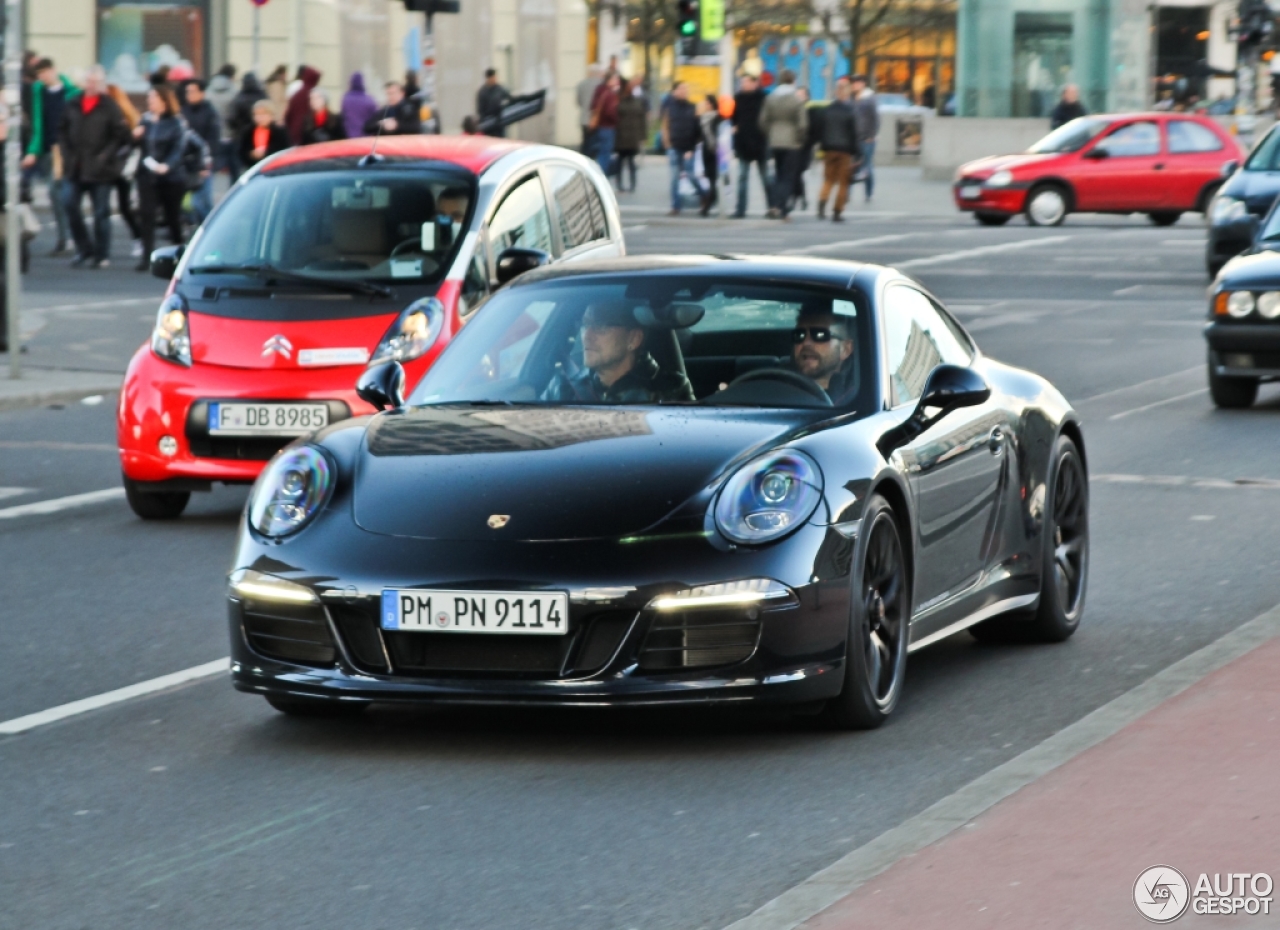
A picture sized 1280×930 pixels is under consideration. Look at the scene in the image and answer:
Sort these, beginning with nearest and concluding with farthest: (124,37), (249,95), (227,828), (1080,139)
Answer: (227,828)
(249,95)
(1080,139)
(124,37)

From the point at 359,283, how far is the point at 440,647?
18.3ft

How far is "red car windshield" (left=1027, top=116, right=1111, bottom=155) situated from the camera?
37.8 m

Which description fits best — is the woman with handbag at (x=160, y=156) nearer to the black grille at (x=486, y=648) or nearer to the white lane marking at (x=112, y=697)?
the white lane marking at (x=112, y=697)

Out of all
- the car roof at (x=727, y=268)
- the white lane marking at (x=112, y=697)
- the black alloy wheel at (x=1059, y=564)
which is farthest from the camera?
the black alloy wheel at (x=1059, y=564)

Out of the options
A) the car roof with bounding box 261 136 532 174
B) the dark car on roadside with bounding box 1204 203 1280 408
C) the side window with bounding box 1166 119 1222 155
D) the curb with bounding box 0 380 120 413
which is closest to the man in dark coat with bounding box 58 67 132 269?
the curb with bounding box 0 380 120 413

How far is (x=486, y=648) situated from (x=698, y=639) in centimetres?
52

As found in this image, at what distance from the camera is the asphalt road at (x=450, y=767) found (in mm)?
5312

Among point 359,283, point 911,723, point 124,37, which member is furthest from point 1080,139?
point 911,723

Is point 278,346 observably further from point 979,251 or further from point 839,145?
point 839,145

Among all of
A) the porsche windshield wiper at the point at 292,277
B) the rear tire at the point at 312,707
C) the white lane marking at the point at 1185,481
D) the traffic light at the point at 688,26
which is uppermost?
the traffic light at the point at 688,26

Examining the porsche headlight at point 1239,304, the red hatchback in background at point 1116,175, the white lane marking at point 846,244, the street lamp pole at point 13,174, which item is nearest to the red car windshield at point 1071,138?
the red hatchback in background at point 1116,175

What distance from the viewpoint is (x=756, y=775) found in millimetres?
6438

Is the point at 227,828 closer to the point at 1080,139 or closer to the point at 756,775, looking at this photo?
the point at 756,775

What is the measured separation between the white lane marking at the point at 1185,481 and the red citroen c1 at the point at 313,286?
283 cm
